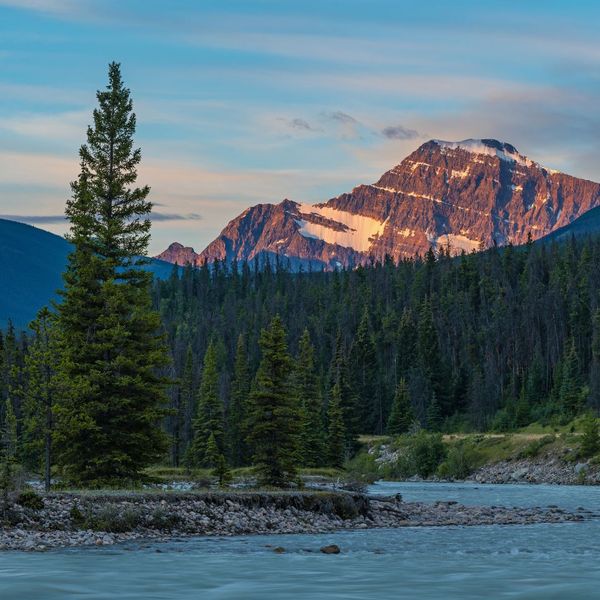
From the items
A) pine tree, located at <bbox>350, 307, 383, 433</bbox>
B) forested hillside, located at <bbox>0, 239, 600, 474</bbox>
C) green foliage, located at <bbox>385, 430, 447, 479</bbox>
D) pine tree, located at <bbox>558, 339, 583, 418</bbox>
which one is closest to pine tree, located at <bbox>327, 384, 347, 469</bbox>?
forested hillside, located at <bbox>0, 239, 600, 474</bbox>

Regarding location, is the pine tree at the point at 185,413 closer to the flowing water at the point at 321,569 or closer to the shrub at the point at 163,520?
the shrub at the point at 163,520

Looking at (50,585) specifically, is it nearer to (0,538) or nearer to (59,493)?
(0,538)

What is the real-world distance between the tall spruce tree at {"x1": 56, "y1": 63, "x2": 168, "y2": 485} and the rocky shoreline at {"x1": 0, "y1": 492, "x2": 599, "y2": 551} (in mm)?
7431

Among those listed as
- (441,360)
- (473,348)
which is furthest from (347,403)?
(473,348)

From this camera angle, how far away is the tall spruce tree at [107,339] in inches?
1768

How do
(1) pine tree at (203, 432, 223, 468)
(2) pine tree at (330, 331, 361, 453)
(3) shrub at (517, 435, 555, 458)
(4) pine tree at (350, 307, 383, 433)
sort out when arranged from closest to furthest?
(1) pine tree at (203, 432, 223, 468) < (3) shrub at (517, 435, 555, 458) < (2) pine tree at (330, 331, 361, 453) < (4) pine tree at (350, 307, 383, 433)

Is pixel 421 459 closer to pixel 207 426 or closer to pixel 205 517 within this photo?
pixel 207 426

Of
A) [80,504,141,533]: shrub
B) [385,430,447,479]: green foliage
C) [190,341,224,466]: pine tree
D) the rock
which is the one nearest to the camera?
[80,504,141,533]: shrub

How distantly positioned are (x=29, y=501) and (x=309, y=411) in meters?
66.1

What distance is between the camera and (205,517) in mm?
37844

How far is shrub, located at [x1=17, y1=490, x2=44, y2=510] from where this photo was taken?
1326 inches

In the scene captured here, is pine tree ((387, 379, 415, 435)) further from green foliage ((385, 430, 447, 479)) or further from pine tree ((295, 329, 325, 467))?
pine tree ((295, 329, 325, 467))

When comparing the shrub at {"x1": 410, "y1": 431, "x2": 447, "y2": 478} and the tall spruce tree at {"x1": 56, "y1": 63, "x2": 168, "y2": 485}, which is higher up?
the tall spruce tree at {"x1": 56, "y1": 63, "x2": 168, "y2": 485}

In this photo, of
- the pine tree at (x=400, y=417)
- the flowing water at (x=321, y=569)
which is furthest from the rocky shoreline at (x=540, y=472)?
the flowing water at (x=321, y=569)
